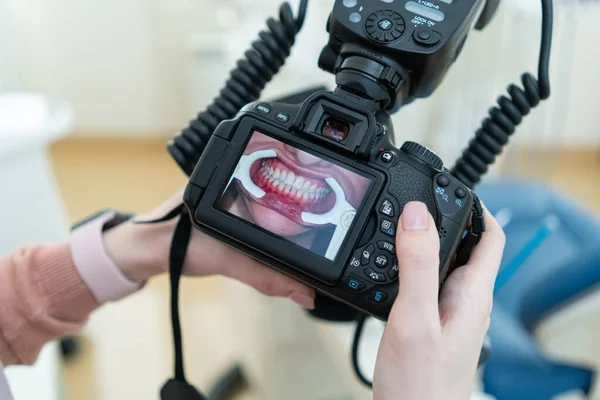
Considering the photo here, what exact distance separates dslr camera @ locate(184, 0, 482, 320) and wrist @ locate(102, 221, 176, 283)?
170 millimetres

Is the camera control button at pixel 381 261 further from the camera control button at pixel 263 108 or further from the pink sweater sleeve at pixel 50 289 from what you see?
the pink sweater sleeve at pixel 50 289

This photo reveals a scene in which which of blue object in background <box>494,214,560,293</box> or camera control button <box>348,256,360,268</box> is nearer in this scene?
camera control button <box>348,256,360,268</box>

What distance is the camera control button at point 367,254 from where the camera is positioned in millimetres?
479

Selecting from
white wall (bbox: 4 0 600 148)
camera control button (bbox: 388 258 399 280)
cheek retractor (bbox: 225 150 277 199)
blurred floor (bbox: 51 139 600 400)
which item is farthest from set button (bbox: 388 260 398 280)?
white wall (bbox: 4 0 600 148)

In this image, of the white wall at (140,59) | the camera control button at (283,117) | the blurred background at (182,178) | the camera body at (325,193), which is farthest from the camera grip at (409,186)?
the white wall at (140,59)

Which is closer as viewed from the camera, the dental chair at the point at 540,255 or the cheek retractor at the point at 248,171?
the cheek retractor at the point at 248,171

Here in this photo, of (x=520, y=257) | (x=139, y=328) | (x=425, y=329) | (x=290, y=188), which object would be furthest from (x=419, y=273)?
(x=139, y=328)

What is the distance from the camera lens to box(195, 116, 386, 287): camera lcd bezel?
48cm

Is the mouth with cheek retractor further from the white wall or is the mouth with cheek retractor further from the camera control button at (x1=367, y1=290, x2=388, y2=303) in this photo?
the white wall

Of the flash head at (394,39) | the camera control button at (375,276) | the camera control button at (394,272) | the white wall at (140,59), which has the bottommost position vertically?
the white wall at (140,59)

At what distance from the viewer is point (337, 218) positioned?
49cm

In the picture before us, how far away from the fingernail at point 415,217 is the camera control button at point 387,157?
5 centimetres

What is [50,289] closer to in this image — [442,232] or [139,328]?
[442,232]

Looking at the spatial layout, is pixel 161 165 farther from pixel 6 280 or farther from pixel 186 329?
pixel 6 280
